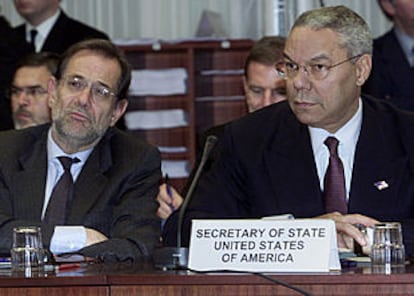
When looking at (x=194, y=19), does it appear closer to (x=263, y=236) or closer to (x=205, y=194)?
(x=205, y=194)

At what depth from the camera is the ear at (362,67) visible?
392cm

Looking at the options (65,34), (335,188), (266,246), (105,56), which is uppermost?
(65,34)

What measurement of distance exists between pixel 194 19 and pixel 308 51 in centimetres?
329

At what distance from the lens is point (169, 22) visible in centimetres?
704

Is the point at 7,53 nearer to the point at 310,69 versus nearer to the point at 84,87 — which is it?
the point at 84,87

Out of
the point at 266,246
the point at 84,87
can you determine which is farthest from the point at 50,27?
the point at 266,246

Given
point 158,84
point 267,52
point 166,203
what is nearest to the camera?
point 166,203

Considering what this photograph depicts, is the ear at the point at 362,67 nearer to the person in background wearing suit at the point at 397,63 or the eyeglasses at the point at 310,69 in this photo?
the eyeglasses at the point at 310,69

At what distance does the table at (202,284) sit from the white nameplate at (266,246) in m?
0.07

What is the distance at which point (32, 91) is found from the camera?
519 cm

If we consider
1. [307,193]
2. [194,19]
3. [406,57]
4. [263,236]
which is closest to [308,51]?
[307,193]

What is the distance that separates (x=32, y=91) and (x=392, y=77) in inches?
72.6

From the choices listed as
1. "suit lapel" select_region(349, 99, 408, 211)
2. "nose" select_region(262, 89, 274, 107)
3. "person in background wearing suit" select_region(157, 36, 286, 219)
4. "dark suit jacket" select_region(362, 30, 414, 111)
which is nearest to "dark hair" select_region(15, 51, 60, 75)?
"person in background wearing suit" select_region(157, 36, 286, 219)

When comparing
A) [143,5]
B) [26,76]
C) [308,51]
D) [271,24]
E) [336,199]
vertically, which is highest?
[143,5]
